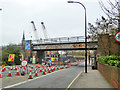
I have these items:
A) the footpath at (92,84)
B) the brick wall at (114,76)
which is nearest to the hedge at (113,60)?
the brick wall at (114,76)

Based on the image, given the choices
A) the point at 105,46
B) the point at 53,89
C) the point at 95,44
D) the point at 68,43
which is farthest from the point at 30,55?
the point at 53,89

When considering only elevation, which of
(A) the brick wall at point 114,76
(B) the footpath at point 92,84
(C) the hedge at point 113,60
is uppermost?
(C) the hedge at point 113,60

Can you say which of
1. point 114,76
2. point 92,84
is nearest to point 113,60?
point 92,84

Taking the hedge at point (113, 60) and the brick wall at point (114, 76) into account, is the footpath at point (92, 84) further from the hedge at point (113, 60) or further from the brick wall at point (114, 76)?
the hedge at point (113, 60)

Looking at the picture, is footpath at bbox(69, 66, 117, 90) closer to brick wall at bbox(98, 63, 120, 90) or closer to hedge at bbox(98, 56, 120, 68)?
brick wall at bbox(98, 63, 120, 90)

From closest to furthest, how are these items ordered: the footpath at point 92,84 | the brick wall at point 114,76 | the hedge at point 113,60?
the brick wall at point 114,76 < the hedge at point 113,60 < the footpath at point 92,84

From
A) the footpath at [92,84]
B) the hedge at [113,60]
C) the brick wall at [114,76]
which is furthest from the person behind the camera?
the footpath at [92,84]

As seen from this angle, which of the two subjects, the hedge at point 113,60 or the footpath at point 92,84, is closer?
the hedge at point 113,60

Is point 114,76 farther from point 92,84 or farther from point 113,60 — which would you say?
point 113,60

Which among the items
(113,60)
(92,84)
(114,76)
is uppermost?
(113,60)

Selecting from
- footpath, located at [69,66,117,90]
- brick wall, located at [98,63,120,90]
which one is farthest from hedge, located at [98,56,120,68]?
footpath, located at [69,66,117,90]

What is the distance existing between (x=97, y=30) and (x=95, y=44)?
41.8 feet

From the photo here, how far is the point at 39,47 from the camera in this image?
2025 inches

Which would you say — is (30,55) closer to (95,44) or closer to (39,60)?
(39,60)
